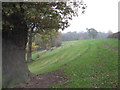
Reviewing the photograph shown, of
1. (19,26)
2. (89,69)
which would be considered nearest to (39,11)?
(19,26)

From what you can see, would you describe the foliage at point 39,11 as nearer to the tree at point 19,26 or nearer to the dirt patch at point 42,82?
the tree at point 19,26

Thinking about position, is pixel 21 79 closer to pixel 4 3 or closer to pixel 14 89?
pixel 14 89

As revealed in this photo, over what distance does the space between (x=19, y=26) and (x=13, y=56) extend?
2.07 meters

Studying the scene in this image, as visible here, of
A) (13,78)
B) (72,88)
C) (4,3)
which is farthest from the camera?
(13,78)

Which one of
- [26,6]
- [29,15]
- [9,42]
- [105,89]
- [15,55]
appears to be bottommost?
[105,89]

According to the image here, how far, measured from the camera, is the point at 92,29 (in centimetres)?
8556

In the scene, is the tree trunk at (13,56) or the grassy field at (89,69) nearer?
the grassy field at (89,69)

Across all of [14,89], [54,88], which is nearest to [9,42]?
[14,89]

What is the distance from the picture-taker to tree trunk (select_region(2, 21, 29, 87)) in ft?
28.9

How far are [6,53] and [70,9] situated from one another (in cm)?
549

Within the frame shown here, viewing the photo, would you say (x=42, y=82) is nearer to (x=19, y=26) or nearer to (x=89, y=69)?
(x=19, y=26)

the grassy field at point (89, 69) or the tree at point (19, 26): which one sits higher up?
the tree at point (19, 26)

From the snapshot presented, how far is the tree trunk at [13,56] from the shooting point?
8.82 meters

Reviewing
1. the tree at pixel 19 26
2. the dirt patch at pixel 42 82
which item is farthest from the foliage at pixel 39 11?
the dirt patch at pixel 42 82
